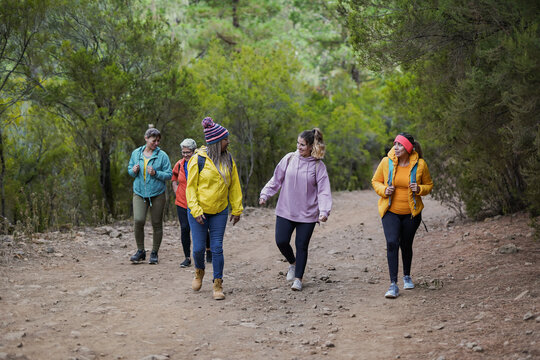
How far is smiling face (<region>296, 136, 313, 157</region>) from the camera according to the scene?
6844 millimetres

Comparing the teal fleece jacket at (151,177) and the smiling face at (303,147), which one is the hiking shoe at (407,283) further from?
the teal fleece jacket at (151,177)

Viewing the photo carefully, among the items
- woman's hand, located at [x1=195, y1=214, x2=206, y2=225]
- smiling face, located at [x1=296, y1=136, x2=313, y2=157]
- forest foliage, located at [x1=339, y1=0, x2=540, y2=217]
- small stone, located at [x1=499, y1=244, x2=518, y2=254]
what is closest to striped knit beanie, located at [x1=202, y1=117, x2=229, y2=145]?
woman's hand, located at [x1=195, y1=214, x2=206, y2=225]

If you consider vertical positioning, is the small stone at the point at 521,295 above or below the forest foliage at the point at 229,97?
below

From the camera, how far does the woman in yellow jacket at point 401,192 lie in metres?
6.48

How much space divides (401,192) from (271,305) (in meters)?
1.97


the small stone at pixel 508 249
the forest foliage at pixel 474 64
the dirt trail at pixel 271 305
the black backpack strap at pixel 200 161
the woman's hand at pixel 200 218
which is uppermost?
the forest foliage at pixel 474 64

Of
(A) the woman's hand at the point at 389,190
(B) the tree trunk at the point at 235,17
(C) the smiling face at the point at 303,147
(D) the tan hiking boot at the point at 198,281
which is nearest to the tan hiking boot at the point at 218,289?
(D) the tan hiking boot at the point at 198,281

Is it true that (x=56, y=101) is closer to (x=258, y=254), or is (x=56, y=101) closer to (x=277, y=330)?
(x=258, y=254)

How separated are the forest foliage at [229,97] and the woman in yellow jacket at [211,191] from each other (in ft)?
9.75

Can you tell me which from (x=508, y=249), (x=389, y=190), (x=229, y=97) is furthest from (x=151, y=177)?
(x=229, y=97)

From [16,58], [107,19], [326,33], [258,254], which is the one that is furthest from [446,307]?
[326,33]

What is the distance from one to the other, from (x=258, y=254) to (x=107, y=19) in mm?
7033

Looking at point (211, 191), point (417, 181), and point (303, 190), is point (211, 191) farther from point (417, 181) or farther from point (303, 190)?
point (417, 181)

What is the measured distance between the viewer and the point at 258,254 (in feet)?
A: 33.7
